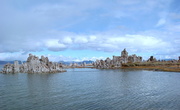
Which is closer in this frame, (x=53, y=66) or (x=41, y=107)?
(x=41, y=107)

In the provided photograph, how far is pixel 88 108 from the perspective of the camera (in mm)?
33750

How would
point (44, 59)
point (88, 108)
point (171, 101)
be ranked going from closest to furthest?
point (88, 108) → point (171, 101) → point (44, 59)

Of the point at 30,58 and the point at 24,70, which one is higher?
the point at 30,58

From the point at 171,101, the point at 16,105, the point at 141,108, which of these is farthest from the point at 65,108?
the point at 171,101

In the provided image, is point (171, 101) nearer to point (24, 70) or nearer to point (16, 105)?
point (16, 105)

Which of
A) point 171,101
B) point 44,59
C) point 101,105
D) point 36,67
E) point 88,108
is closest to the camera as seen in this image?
point 88,108

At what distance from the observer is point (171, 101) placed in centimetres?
3903

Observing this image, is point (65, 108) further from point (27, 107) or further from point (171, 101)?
point (171, 101)

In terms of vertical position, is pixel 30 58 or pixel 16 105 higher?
pixel 30 58

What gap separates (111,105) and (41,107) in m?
14.4

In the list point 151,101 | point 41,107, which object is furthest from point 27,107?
point 151,101

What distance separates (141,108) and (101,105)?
26.3 ft

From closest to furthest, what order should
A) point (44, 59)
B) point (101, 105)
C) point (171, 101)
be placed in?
point (101, 105), point (171, 101), point (44, 59)

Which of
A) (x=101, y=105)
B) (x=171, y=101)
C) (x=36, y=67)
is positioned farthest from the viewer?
(x=36, y=67)
